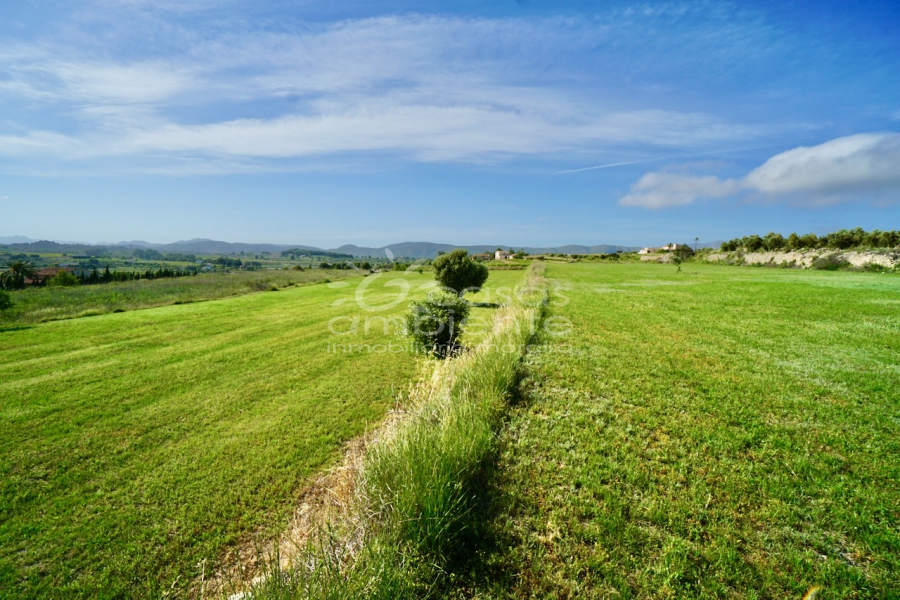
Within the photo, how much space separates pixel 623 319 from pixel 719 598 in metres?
10.4

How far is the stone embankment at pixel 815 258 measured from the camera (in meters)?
28.1

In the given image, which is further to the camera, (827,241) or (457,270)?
(827,241)

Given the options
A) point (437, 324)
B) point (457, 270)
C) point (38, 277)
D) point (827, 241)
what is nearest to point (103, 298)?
point (38, 277)

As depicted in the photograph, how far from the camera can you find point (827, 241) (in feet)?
138

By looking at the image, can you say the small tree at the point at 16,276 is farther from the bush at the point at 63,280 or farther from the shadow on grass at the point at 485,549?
the shadow on grass at the point at 485,549

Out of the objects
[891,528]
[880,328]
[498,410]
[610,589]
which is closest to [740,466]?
[891,528]

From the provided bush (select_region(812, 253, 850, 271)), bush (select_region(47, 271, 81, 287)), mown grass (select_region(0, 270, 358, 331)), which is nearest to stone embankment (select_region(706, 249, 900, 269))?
bush (select_region(812, 253, 850, 271))

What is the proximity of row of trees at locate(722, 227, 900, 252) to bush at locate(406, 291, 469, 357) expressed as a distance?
4727 cm

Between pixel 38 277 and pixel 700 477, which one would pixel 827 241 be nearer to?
pixel 700 477

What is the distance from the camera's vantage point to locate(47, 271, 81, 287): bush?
28223mm

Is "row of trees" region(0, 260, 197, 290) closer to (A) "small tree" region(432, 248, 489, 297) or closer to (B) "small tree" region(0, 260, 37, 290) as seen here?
(B) "small tree" region(0, 260, 37, 290)

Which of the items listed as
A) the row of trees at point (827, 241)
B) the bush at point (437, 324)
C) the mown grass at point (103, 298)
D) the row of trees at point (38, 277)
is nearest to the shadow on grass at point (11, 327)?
the mown grass at point (103, 298)

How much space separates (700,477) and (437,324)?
8767 millimetres

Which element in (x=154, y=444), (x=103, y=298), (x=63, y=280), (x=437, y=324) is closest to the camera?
(x=154, y=444)
